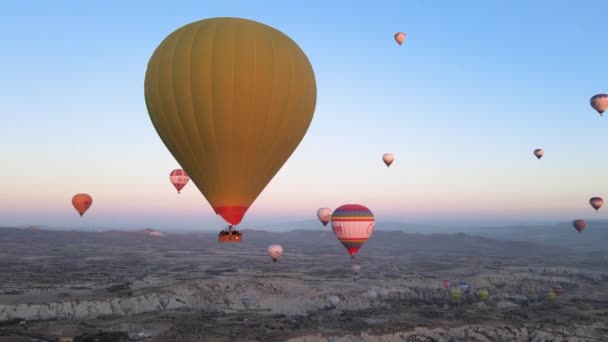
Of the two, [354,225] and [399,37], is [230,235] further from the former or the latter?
[399,37]

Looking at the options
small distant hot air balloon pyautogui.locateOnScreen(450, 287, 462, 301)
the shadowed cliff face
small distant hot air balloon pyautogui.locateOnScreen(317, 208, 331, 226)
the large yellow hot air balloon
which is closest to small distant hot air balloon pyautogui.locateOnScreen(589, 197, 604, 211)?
the shadowed cliff face

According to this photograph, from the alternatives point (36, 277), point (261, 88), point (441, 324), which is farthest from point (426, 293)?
point (36, 277)

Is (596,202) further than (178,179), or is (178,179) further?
(596,202)

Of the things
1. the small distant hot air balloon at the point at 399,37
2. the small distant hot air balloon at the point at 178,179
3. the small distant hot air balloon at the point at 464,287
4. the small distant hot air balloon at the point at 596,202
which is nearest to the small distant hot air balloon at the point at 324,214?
the small distant hot air balloon at the point at 464,287

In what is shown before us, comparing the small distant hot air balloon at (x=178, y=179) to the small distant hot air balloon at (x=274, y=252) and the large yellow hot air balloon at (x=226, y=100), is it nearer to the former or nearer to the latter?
the small distant hot air balloon at (x=274, y=252)

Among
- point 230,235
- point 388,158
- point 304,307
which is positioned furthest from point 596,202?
point 230,235

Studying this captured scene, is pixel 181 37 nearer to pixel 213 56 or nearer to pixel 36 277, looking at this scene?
pixel 213 56

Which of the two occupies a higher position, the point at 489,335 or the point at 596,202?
the point at 596,202
